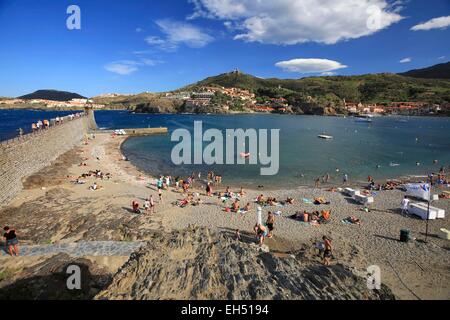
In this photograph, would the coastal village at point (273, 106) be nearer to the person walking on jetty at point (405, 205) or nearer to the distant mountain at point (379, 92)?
the distant mountain at point (379, 92)

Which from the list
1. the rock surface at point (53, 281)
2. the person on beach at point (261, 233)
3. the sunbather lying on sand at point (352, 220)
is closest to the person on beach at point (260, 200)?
the sunbather lying on sand at point (352, 220)

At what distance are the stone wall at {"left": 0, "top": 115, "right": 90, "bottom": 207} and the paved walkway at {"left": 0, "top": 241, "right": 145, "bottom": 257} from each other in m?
7.14

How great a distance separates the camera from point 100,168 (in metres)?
27.2

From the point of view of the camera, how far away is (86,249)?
10742 mm

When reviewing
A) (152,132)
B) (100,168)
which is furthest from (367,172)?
(152,132)

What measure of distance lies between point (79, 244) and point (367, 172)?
28.1 metres

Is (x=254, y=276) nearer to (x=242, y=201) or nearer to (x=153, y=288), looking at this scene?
(x=153, y=288)

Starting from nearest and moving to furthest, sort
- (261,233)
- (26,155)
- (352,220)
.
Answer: (261,233) → (352,220) → (26,155)

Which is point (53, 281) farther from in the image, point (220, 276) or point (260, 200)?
point (260, 200)

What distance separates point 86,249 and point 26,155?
585 inches

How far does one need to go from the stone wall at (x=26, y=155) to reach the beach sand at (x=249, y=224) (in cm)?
67

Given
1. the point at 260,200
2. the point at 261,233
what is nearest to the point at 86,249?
→ the point at 261,233

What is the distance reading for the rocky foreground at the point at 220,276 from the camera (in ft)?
16.0

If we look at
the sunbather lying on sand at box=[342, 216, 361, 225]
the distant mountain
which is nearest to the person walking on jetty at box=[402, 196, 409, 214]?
the sunbather lying on sand at box=[342, 216, 361, 225]
